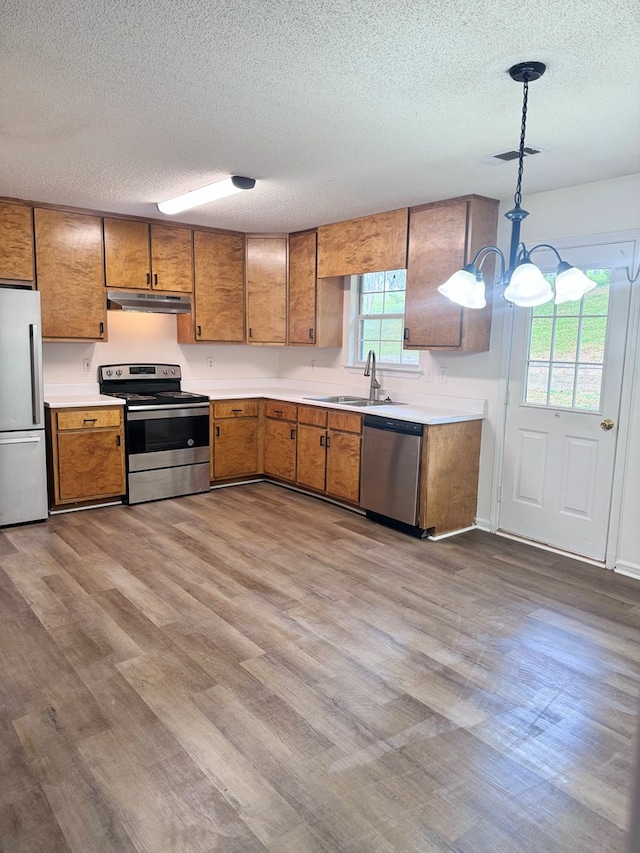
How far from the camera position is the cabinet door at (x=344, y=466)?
4629 millimetres

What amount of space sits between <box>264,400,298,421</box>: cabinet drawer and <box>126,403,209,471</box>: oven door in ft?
2.01

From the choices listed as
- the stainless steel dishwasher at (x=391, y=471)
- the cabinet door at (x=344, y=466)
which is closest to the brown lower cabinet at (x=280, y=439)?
the cabinet door at (x=344, y=466)

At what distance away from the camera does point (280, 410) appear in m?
5.42

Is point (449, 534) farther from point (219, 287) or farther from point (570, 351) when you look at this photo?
point (219, 287)

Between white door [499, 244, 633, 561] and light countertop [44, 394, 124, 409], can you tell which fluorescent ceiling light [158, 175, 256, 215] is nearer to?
light countertop [44, 394, 124, 409]

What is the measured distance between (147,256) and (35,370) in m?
1.47

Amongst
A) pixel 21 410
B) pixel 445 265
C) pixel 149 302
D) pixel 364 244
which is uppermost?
pixel 364 244

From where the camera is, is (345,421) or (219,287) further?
(219,287)

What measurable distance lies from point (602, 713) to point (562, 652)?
44 centimetres

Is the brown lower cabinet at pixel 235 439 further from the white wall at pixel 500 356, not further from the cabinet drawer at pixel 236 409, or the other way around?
the white wall at pixel 500 356

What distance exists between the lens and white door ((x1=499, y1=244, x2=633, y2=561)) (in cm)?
364

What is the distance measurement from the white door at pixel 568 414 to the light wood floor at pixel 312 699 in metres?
0.33

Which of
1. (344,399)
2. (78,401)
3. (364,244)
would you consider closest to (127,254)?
(78,401)

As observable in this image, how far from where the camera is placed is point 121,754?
2010 millimetres
